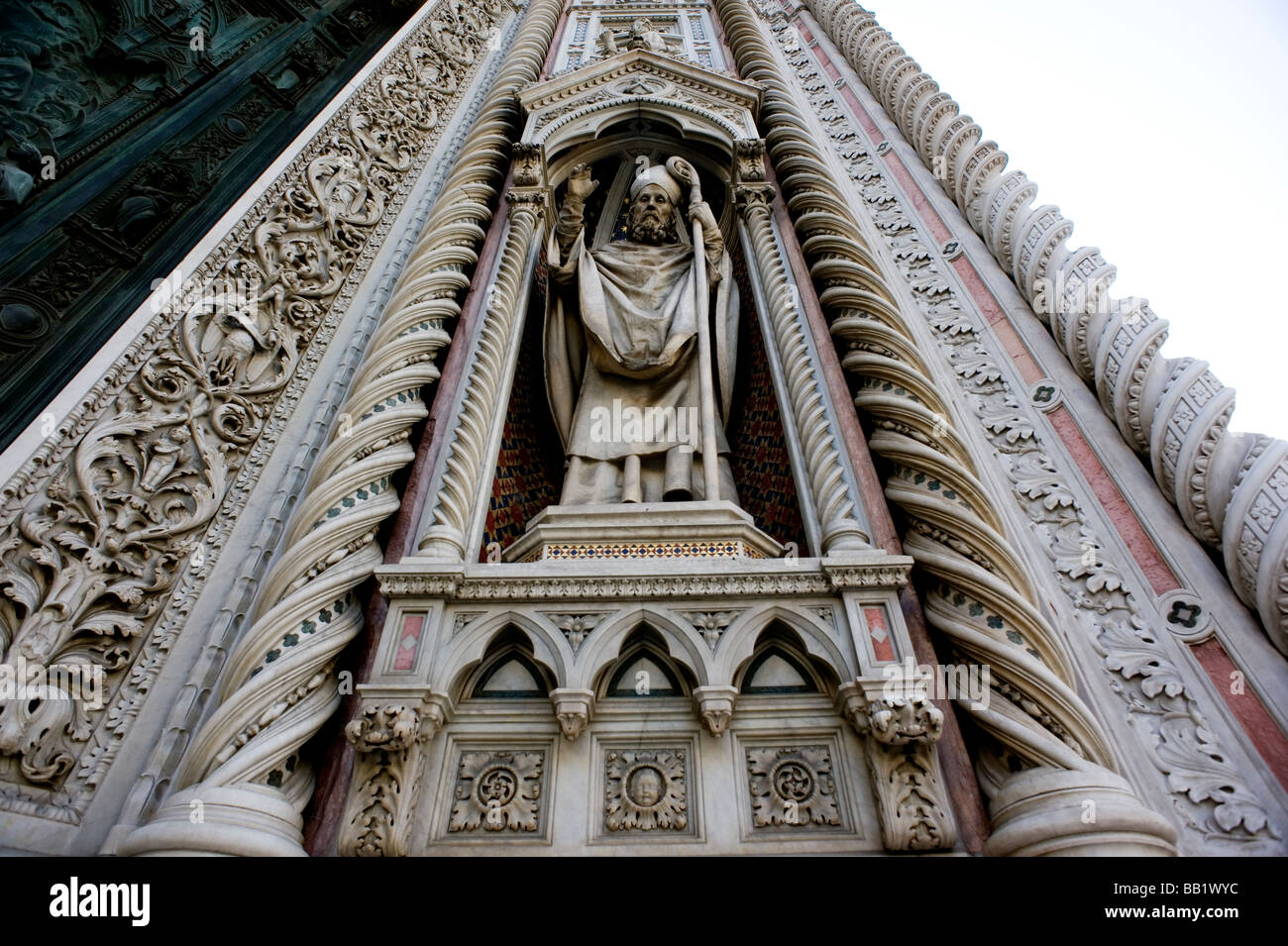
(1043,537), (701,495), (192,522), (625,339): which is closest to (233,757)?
(192,522)

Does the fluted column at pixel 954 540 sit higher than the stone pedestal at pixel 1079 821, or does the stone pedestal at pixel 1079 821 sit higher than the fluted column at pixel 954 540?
the fluted column at pixel 954 540

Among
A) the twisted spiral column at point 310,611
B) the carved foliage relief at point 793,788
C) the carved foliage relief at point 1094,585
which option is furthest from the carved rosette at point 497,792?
the carved foliage relief at point 1094,585

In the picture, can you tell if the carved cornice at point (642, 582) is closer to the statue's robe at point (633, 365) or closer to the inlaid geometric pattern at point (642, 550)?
the inlaid geometric pattern at point (642, 550)

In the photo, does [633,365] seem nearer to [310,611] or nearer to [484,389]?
[484,389]

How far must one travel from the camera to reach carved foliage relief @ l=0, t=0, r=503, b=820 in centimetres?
226

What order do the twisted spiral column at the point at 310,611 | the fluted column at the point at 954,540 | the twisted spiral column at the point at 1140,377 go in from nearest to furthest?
1. the twisted spiral column at the point at 310,611
2. the fluted column at the point at 954,540
3. the twisted spiral column at the point at 1140,377

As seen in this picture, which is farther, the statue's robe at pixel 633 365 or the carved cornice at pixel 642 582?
the statue's robe at pixel 633 365

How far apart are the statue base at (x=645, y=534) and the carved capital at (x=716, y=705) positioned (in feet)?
2.34

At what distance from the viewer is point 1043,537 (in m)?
3.01

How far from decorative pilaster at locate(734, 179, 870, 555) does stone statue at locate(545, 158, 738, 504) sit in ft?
0.98

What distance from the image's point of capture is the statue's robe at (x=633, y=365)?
3.59m

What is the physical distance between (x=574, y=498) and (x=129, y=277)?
7.29 ft

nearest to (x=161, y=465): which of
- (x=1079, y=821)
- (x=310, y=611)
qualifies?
(x=310, y=611)

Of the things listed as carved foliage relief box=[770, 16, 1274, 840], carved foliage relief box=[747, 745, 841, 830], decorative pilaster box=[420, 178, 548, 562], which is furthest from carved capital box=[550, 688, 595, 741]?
carved foliage relief box=[770, 16, 1274, 840]
